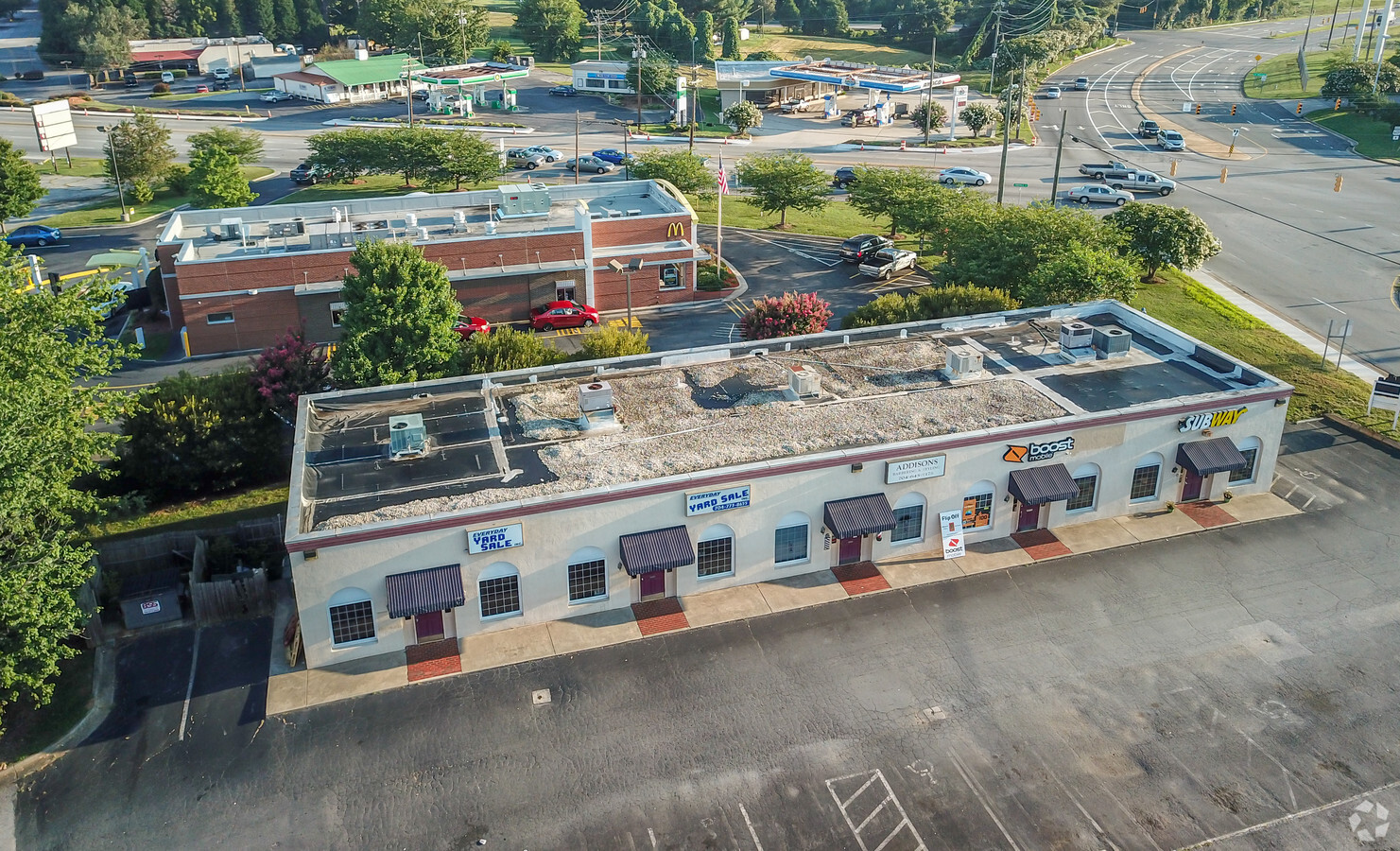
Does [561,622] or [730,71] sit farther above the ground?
[730,71]

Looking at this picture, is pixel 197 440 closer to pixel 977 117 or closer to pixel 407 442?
pixel 407 442

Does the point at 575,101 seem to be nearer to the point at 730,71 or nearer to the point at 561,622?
the point at 730,71

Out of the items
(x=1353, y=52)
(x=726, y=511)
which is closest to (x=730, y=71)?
(x=1353, y=52)

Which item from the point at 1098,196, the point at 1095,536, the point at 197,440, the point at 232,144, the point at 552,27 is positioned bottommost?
the point at 1095,536

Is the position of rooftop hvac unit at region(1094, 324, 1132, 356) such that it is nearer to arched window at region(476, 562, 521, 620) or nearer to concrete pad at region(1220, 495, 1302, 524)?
concrete pad at region(1220, 495, 1302, 524)

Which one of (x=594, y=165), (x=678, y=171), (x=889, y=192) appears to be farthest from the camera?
(x=594, y=165)

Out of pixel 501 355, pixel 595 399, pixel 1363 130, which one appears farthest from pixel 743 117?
pixel 595 399
